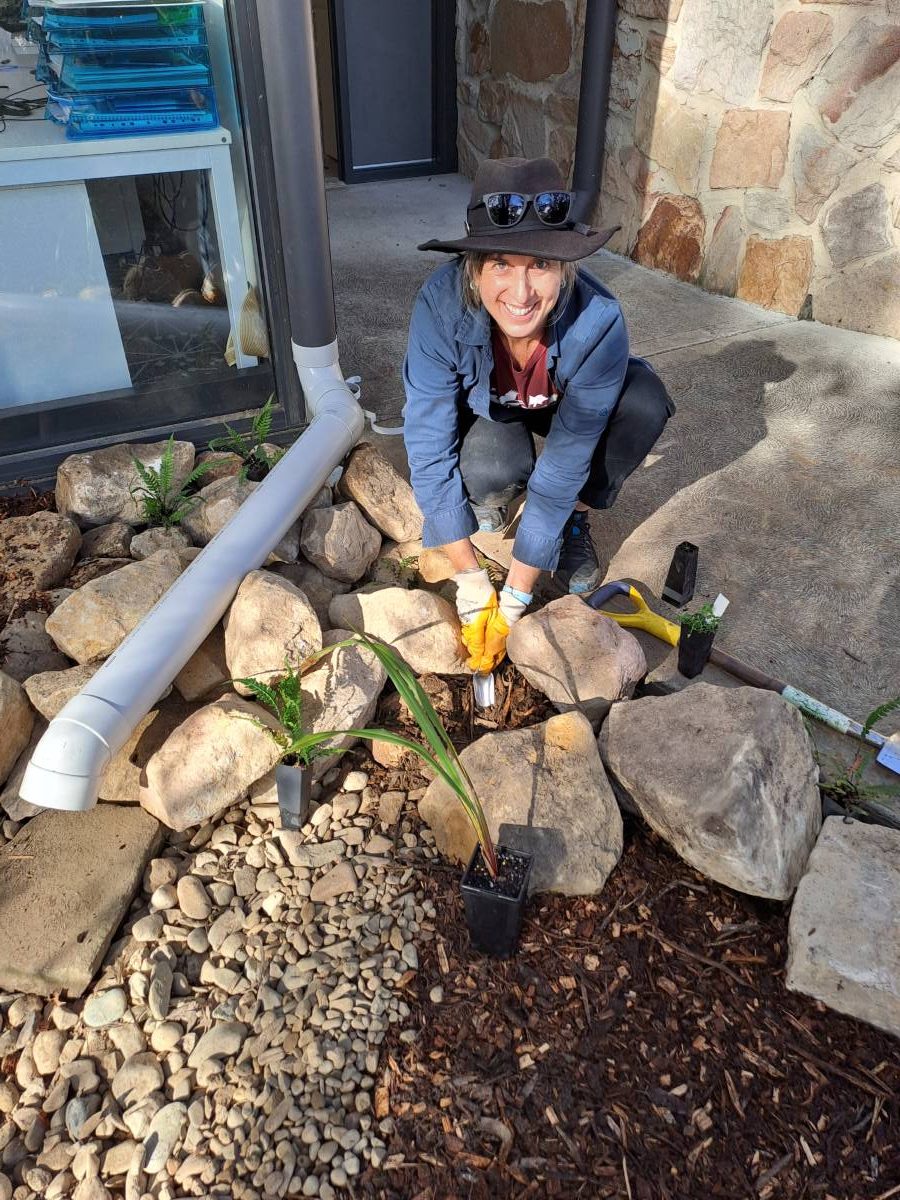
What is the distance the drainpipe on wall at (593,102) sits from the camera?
12.7ft

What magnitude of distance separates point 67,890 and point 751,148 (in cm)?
366

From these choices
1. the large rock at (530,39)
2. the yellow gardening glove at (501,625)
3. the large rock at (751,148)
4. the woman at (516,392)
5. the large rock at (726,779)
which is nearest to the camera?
the large rock at (726,779)

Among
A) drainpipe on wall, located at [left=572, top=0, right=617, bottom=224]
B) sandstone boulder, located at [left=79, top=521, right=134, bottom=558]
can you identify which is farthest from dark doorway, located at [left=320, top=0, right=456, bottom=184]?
sandstone boulder, located at [left=79, top=521, right=134, bottom=558]

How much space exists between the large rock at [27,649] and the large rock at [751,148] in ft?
10.7

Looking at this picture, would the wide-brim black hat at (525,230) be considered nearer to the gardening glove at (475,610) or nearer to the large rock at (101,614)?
the gardening glove at (475,610)

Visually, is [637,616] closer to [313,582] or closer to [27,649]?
[313,582]

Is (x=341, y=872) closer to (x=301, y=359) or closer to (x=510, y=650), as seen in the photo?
(x=510, y=650)

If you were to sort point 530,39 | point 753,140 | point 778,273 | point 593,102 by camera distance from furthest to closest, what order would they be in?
point 530,39, point 593,102, point 778,273, point 753,140

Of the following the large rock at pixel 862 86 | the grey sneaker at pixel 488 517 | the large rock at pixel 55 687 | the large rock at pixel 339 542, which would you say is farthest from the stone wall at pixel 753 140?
the large rock at pixel 55 687

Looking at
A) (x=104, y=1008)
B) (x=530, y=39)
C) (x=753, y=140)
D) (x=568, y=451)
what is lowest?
(x=104, y=1008)

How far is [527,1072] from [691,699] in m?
0.75

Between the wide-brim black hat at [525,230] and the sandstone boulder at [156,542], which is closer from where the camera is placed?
the wide-brim black hat at [525,230]

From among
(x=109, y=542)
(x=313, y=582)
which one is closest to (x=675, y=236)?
(x=313, y=582)

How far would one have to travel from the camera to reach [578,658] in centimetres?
A: 194
